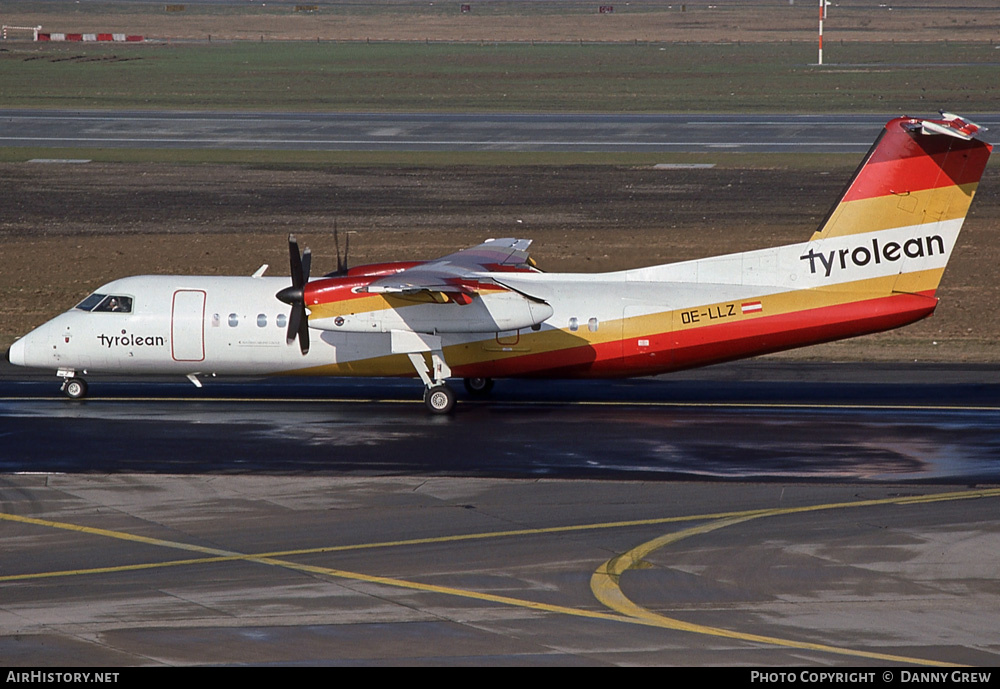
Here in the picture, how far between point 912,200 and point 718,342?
522 cm

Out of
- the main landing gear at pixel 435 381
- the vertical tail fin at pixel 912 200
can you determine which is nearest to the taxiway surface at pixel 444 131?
the vertical tail fin at pixel 912 200

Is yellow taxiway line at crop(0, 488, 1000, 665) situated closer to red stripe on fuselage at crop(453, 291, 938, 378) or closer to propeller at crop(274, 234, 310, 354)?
red stripe on fuselage at crop(453, 291, 938, 378)

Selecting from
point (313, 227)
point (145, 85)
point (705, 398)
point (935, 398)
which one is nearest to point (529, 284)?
point (705, 398)

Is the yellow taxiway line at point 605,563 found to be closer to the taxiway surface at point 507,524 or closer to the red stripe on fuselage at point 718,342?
the taxiway surface at point 507,524

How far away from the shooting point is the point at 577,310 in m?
28.2

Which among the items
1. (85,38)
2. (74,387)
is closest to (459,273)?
(74,387)

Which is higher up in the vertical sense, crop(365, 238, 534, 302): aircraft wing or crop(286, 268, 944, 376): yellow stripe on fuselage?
crop(365, 238, 534, 302): aircraft wing

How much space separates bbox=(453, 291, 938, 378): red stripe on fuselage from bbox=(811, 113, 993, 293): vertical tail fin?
2.08 feet

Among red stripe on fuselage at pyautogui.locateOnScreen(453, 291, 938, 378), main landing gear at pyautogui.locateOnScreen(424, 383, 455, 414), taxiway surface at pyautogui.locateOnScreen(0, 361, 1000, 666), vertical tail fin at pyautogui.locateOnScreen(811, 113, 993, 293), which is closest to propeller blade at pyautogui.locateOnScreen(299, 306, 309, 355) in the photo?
taxiway surface at pyautogui.locateOnScreen(0, 361, 1000, 666)

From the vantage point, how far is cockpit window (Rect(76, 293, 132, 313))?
29031 mm

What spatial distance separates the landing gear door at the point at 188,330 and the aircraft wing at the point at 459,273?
177 inches

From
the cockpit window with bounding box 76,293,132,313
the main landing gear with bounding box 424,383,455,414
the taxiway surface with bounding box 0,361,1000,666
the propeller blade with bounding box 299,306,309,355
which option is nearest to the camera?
the taxiway surface with bounding box 0,361,1000,666
